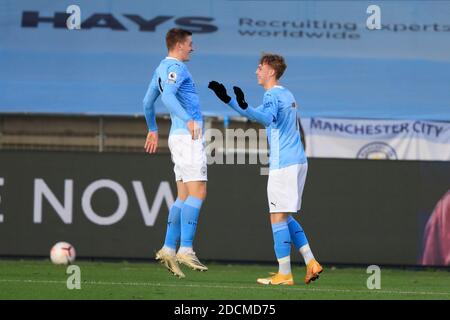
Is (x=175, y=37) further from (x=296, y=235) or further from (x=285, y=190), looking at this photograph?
(x=296, y=235)

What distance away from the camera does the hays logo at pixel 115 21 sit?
17625 mm

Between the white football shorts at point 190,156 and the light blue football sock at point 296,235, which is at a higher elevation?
the white football shorts at point 190,156

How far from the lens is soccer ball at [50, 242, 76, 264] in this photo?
14.9 m

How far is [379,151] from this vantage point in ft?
58.4

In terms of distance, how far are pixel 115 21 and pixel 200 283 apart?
7.08 m

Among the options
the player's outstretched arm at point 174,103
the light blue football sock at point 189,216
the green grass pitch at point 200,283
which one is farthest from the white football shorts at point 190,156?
the green grass pitch at point 200,283

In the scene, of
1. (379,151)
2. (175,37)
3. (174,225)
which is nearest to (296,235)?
(174,225)

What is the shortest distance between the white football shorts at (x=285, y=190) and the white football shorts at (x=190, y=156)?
0.69m

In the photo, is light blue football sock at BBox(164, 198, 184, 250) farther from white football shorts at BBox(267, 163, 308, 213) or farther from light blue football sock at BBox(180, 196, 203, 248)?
white football shorts at BBox(267, 163, 308, 213)

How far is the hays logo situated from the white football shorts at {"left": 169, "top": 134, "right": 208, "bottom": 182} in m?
6.42

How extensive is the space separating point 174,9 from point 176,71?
6.71m

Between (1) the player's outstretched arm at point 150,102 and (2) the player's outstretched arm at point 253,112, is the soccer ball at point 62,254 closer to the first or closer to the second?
(1) the player's outstretched arm at point 150,102

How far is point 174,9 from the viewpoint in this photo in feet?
58.9

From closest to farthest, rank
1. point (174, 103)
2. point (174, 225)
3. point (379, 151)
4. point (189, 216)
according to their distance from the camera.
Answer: point (174, 103), point (189, 216), point (174, 225), point (379, 151)
